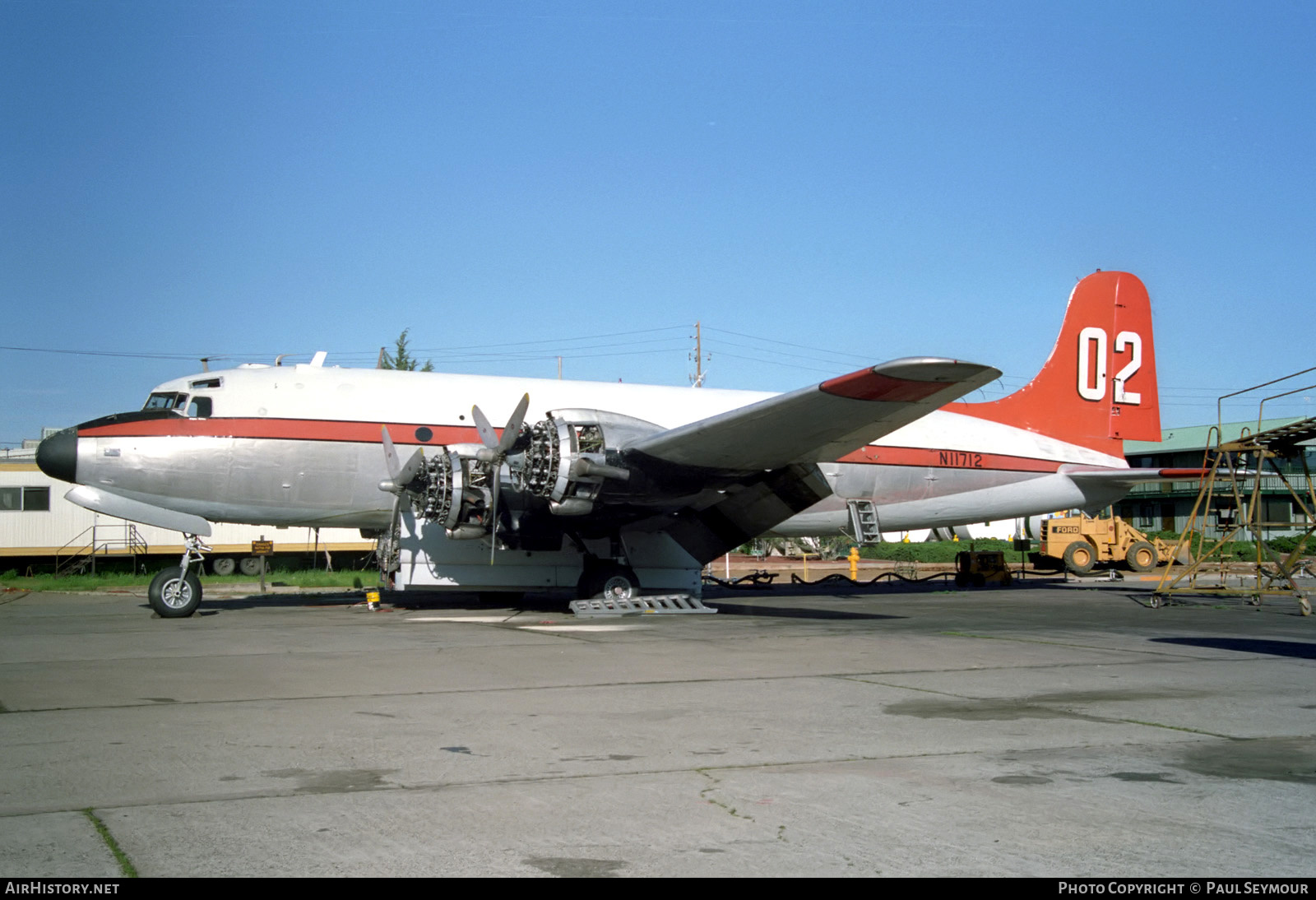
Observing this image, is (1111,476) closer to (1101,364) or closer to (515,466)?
(1101,364)

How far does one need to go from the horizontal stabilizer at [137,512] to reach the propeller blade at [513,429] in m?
4.76

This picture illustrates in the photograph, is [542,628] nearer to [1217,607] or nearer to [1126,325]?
[1217,607]

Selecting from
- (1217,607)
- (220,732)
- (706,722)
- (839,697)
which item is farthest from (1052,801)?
(1217,607)

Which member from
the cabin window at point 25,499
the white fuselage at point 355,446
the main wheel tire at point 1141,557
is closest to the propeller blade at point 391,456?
the white fuselage at point 355,446

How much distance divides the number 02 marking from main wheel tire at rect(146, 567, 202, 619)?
17932mm

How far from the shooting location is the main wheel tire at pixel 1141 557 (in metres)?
31.9

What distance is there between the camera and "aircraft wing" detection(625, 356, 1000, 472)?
12.6 meters

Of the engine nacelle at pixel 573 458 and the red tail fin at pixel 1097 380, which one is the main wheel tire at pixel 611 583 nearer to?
the engine nacelle at pixel 573 458

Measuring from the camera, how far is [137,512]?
16078 millimetres

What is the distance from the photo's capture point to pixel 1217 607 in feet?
59.6

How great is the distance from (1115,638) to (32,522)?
29.8 m

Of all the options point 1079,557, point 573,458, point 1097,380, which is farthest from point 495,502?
point 1079,557

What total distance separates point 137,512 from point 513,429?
6.07m

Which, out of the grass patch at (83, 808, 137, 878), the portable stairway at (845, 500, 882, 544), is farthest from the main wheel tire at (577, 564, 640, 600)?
the grass patch at (83, 808, 137, 878)
